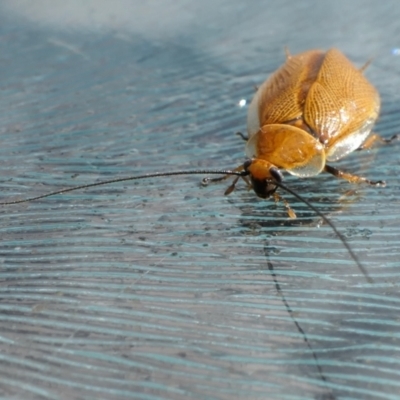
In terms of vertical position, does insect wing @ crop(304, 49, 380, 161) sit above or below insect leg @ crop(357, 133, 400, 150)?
above

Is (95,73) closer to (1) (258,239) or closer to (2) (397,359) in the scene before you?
(1) (258,239)

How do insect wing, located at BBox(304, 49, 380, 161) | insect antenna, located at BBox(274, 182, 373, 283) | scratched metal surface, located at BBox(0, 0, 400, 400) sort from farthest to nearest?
insect wing, located at BBox(304, 49, 380, 161) < insect antenna, located at BBox(274, 182, 373, 283) < scratched metal surface, located at BBox(0, 0, 400, 400)

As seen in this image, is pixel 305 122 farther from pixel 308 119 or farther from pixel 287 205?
pixel 287 205

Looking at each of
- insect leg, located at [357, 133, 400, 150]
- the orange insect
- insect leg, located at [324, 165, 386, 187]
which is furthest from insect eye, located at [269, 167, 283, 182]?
insect leg, located at [357, 133, 400, 150]

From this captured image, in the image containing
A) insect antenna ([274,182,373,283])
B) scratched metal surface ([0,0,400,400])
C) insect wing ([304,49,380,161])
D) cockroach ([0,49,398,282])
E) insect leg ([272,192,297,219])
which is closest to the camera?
scratched metal surface ([0,0,400,400])

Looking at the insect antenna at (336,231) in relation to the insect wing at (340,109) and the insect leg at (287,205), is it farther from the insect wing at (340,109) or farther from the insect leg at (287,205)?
the insect wing at (340,109)

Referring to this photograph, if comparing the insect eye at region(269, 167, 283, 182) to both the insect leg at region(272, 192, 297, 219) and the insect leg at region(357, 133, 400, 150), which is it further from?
the insect leg at region(357, 133, 400, 150)
